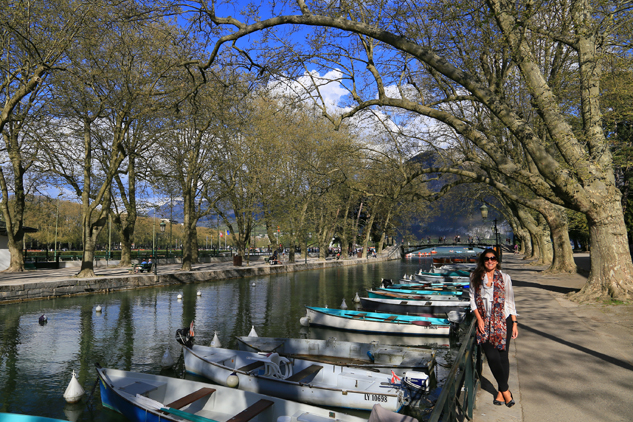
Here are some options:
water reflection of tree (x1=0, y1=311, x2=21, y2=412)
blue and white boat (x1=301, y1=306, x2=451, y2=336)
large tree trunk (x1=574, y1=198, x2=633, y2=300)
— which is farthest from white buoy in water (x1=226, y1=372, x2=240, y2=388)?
large tree trunk (x1=574, y1=198, x2=633, y2=300)

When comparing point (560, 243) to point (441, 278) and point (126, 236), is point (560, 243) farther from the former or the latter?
point (126, 236)

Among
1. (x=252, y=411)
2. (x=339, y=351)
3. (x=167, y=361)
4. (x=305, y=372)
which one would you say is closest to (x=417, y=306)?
(x=339, y=351)

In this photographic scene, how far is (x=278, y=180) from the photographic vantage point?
42531 mm

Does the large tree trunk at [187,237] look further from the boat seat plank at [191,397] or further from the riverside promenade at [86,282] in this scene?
the boat seat plank at [191,397]

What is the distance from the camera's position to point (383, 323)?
41.2ft

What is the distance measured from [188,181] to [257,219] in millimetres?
11009

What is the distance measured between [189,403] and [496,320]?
15.4ft

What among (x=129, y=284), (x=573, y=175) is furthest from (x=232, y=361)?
(x=129, y=284)

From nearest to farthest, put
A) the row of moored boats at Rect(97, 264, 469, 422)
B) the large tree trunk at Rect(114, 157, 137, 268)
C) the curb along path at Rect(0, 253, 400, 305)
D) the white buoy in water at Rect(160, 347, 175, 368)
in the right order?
the row of moored boats at Rect(97, 264, 469, 422) < the white buoy in water at Rect(160, 347, 175, 368) < the curb along path at Rect(0, 253, 400, 305) < the large tree trunk at Rect(114, 157, 137, 268)

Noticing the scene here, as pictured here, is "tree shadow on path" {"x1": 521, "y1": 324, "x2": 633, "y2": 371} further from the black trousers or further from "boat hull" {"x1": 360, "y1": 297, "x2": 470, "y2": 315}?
"boat hull" {"x1": 360, "y1": 297, "x2": 470, "y2": 315}

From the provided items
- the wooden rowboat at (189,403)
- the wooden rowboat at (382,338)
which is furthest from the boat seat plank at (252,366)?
the wooden rowboat at (382,338)

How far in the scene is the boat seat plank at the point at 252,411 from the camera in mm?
5859

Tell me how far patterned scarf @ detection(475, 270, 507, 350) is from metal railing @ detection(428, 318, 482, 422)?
20cm

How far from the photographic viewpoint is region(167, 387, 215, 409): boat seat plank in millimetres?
6375
